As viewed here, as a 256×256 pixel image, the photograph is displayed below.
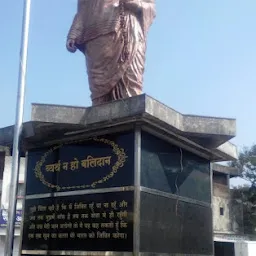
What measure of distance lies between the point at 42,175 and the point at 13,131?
0.83 metres

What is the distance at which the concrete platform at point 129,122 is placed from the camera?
222 inches

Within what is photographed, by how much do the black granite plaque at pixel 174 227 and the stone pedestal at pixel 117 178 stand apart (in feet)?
0.04

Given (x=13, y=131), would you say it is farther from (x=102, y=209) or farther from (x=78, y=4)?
(x=78, y=4)

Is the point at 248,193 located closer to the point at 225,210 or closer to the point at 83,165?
the point at 225,210

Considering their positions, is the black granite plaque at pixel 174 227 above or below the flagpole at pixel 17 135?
below

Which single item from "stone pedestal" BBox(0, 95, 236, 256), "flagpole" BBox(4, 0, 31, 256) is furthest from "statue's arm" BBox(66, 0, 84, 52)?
"stone pedestal" BBox(0, 95, 236, 256)

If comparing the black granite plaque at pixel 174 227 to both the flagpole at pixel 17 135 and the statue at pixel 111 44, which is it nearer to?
the flagpole at pixel 17 135

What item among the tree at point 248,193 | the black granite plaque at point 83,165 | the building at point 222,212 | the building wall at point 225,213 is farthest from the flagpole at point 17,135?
the tree at point 248,193

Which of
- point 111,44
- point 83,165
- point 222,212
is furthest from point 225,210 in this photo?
point 83,165

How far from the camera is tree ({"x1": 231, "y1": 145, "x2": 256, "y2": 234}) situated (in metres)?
28.5

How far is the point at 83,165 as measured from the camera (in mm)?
6285

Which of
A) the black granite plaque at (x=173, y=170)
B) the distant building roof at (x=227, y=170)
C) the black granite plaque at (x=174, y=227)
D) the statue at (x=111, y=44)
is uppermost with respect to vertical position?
the distant building roof at (x=227, y=170)

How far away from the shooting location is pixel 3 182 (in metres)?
22.8

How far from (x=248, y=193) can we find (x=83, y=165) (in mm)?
24879
